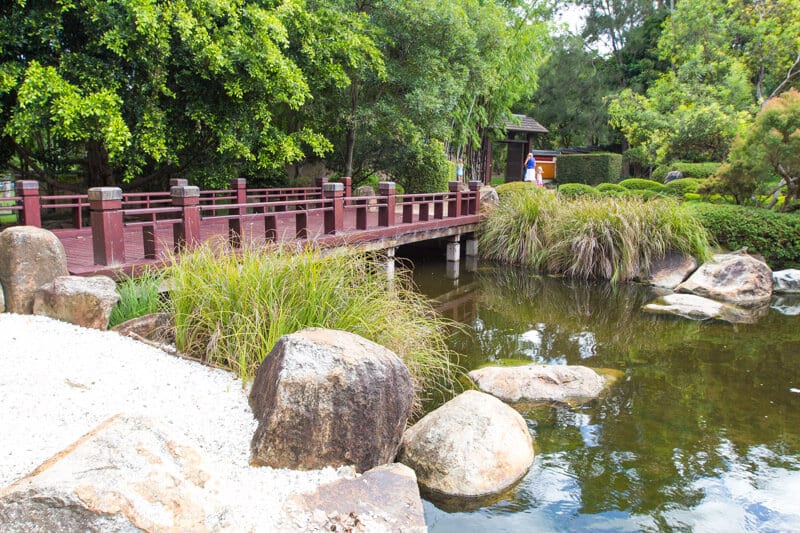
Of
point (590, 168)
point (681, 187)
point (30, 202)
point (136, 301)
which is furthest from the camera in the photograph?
point (590, 168)

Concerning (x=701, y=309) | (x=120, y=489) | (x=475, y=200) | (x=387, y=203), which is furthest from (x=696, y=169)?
(x=120, y=489)

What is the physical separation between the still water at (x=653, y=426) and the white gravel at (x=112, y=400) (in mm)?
1455

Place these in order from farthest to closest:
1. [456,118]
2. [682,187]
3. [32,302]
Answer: [456,118] < [682,187] < [32,302]

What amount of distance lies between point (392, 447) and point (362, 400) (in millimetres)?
513

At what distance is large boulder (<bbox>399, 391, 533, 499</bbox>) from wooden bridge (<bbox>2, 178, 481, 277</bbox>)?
A: 96.9 inches

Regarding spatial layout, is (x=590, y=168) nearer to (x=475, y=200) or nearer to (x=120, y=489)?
(x=475, y=200)

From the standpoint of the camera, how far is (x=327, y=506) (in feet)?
10.6

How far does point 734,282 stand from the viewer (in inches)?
442

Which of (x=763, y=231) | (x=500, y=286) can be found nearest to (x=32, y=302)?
(x=500, y=286)

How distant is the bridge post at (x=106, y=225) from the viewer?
629 cm

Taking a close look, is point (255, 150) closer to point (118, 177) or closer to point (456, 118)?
point (118, 177)

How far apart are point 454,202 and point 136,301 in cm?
943

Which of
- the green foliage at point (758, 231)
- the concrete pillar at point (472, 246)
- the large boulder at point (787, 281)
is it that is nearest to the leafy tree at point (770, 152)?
the green foliage at point (758, 231)

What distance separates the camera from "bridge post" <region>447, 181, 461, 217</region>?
45.5 feet
